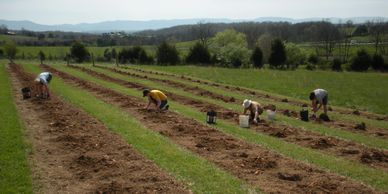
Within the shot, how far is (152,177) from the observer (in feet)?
A: 33.2

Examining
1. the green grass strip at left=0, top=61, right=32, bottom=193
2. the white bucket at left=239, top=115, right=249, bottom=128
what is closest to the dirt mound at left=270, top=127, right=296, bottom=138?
the white bucket at left=239, top=115, right=249, bottom=128

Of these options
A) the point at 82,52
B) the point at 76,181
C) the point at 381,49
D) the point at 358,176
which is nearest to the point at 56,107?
the point at 76,181

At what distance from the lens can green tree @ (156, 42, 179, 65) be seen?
80.6m

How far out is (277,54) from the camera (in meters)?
81.1

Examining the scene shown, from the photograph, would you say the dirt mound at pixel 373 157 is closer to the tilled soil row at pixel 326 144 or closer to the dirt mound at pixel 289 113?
the tilled soil row at pixel 326 144

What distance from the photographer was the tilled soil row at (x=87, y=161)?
9492 mm

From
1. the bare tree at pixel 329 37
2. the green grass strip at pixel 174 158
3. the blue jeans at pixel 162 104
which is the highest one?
the bare tree at pixel 329 37

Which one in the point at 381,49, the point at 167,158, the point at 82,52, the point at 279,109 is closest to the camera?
the point at 167,158

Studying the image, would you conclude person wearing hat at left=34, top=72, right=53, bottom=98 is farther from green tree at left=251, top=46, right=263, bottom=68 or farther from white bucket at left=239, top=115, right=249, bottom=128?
green tree at left=251, top=46, right=263, bottom=68

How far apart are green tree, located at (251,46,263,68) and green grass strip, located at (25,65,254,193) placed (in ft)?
214

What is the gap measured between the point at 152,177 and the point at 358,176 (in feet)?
18.2

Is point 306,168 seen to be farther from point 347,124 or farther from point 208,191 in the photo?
point 347,124

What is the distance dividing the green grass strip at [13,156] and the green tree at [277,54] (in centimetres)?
6789

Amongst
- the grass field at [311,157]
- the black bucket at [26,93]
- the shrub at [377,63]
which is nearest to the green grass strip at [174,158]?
the grass field at [311,157]
